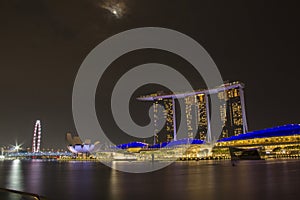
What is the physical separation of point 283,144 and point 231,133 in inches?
1710

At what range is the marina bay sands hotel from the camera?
11900 centimetres

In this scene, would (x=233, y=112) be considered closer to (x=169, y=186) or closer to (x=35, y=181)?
(x=35, y=181)

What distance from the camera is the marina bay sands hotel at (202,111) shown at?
119000 mm

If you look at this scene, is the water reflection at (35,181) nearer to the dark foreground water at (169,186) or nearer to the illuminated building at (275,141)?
the dark foreground water at (169,186)

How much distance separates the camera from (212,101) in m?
135

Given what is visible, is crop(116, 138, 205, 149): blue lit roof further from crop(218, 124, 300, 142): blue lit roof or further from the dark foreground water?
the dark foreground water

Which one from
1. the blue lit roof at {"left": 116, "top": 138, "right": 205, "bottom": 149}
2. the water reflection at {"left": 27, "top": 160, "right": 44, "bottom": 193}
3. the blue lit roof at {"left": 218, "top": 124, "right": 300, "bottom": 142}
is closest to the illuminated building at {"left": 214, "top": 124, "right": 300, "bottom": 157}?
the blue lit roof at {"left": 218, "top": 124, "right": 300, "bottom": 142}

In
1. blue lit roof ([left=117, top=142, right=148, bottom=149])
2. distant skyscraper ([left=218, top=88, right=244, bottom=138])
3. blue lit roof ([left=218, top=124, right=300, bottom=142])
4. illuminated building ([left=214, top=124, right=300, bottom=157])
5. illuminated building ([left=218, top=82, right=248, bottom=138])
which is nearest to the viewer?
illuminated building ([left=214, top=124, right=300, bottom=157])

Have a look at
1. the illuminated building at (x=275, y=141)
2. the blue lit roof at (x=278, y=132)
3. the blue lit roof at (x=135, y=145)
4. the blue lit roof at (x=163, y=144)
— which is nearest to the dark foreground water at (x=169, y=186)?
the illuminated building at (x=275, y=141)

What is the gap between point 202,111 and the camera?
13862 cm

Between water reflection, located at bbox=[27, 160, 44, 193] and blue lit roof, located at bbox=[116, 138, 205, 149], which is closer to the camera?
water reflection, located at bbox=[27, 160, 44, 193]

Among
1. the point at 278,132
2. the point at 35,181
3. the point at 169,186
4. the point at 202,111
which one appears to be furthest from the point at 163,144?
the point at 169,186

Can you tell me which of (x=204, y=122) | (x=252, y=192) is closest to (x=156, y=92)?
(x=204, y=122)

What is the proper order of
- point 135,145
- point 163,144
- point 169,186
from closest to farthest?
point 169,186
point 163,144
point 135,145
